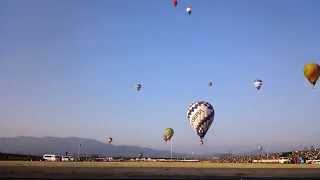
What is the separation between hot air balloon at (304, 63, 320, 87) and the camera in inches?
2817

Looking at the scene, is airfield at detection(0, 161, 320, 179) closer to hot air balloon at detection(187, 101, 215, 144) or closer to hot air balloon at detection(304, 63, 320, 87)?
hot air balloon at detection(304, 63, 320, 87)

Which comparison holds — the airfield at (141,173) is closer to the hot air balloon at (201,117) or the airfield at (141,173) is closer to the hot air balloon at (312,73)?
the hot air balloon at (312,73)

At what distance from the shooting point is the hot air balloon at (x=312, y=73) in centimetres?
7156

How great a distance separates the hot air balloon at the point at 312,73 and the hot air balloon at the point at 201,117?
2231 cm

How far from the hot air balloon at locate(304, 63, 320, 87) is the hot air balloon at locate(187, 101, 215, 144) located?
2231 centimetres

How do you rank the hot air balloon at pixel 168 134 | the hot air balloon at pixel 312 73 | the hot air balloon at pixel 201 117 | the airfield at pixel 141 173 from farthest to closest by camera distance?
the hot air balloon at pixel 168 134, the hot air balloon at pixel 201 117, the hot air balloon at pixel 312 73, the airfield at pixel 141 173

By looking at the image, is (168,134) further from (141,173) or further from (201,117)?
(141,173)

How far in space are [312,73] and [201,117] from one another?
23677 mm

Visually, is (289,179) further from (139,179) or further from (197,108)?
(197,108)

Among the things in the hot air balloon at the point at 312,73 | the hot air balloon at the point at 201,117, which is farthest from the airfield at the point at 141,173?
the hot air balloon at the point at 201,117

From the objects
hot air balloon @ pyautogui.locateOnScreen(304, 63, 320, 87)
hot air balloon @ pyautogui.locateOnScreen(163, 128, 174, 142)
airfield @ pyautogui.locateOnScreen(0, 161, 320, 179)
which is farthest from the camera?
hot air balloon @ pyautogui.locateOnScreen(163, 128, 174, 142)

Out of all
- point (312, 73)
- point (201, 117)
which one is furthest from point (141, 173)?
point (201, 117)

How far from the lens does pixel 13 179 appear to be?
36281 millimetres

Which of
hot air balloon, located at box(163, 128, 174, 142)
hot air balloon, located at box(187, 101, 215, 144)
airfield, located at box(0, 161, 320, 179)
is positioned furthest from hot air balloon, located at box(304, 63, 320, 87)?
hot air balloon, located at box(163, 128, 174, 142)
